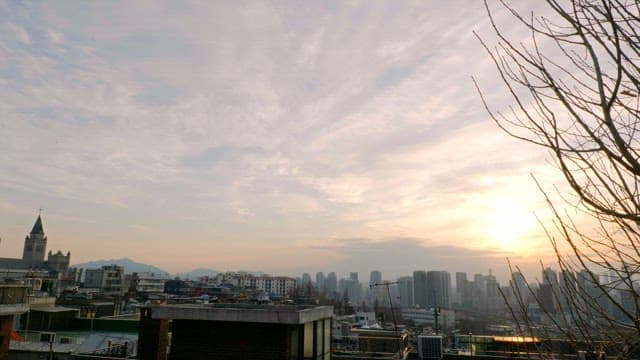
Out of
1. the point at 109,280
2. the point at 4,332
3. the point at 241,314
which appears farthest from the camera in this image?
the point at 109,280

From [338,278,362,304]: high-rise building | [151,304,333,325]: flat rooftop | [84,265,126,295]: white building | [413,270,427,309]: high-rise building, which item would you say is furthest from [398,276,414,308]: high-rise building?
[151,304,333,325]: flat rooftop

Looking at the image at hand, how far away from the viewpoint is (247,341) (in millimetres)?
8516

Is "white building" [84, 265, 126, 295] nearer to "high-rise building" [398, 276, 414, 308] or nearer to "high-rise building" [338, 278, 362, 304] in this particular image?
"high-rise building" [398, 276, 414, 308]

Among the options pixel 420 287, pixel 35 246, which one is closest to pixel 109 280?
pixel 35 246

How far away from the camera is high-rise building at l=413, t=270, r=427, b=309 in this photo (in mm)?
123562

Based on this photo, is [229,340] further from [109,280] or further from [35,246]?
→ [35,246]

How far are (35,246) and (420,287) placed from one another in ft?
414

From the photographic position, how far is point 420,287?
126250mm

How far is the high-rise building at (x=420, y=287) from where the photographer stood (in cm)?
12356

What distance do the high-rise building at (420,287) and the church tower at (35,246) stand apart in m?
120

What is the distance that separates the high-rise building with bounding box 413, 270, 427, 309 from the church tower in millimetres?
120178

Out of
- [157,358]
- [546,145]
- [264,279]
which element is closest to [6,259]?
[264,279]

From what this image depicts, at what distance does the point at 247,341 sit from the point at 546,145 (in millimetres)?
7468

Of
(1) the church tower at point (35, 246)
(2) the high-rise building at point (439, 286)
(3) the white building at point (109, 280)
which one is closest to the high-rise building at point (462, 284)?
(2) the high-rise building at point (439, 286)
